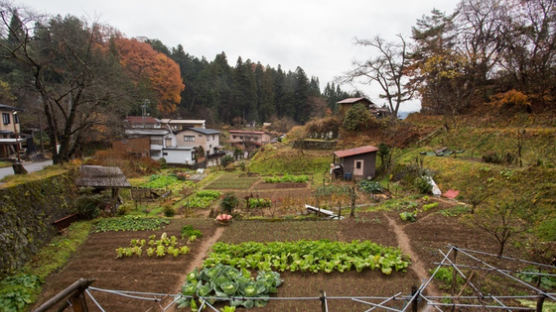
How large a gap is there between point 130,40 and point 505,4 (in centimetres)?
4791

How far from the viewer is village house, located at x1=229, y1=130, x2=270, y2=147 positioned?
1609 inches

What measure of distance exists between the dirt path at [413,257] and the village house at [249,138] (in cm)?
3240

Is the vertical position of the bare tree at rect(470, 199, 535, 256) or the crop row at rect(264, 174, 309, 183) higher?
the bare tree at rect(470, 199, 535, 256)

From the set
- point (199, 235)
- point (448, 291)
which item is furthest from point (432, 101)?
point (199, 235)

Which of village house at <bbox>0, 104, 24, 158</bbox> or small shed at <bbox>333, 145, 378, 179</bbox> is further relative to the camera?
village house at <bbox>0, 104, 24, 158</bbox>

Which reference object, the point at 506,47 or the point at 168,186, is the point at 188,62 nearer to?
the point at 168,186

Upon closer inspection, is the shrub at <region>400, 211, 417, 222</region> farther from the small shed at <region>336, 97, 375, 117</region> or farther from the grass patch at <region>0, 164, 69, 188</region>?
the small shed at <region>336, 97, 375, 117</region>

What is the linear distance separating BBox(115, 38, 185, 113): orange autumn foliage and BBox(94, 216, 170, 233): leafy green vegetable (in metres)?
32.6

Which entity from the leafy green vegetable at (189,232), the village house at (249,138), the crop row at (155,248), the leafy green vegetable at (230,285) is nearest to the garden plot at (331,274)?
the leafy green vegetable at (230,285)

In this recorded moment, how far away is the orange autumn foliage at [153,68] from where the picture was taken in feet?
128

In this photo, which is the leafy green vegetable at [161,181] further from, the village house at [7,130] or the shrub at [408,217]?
the shrub at [408,217]

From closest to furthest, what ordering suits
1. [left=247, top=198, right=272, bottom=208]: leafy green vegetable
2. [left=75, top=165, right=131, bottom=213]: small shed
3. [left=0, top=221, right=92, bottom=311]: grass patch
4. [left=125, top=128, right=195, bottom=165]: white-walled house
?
[left=0, top=221, right=92, bottom=311]: grass patch
[left=75, top=165, right=131, bottom=213]: small shed
[left=247, top=198, right=272, bottom=208]: leafy green vegetable
[left=125, top=128, right=195, bottom=165]: white-walled house

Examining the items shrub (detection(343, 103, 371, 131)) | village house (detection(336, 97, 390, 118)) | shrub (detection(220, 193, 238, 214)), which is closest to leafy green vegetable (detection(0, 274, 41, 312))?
shrub (detection(220, 193, 238, 214))

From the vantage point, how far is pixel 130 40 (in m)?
40.7
